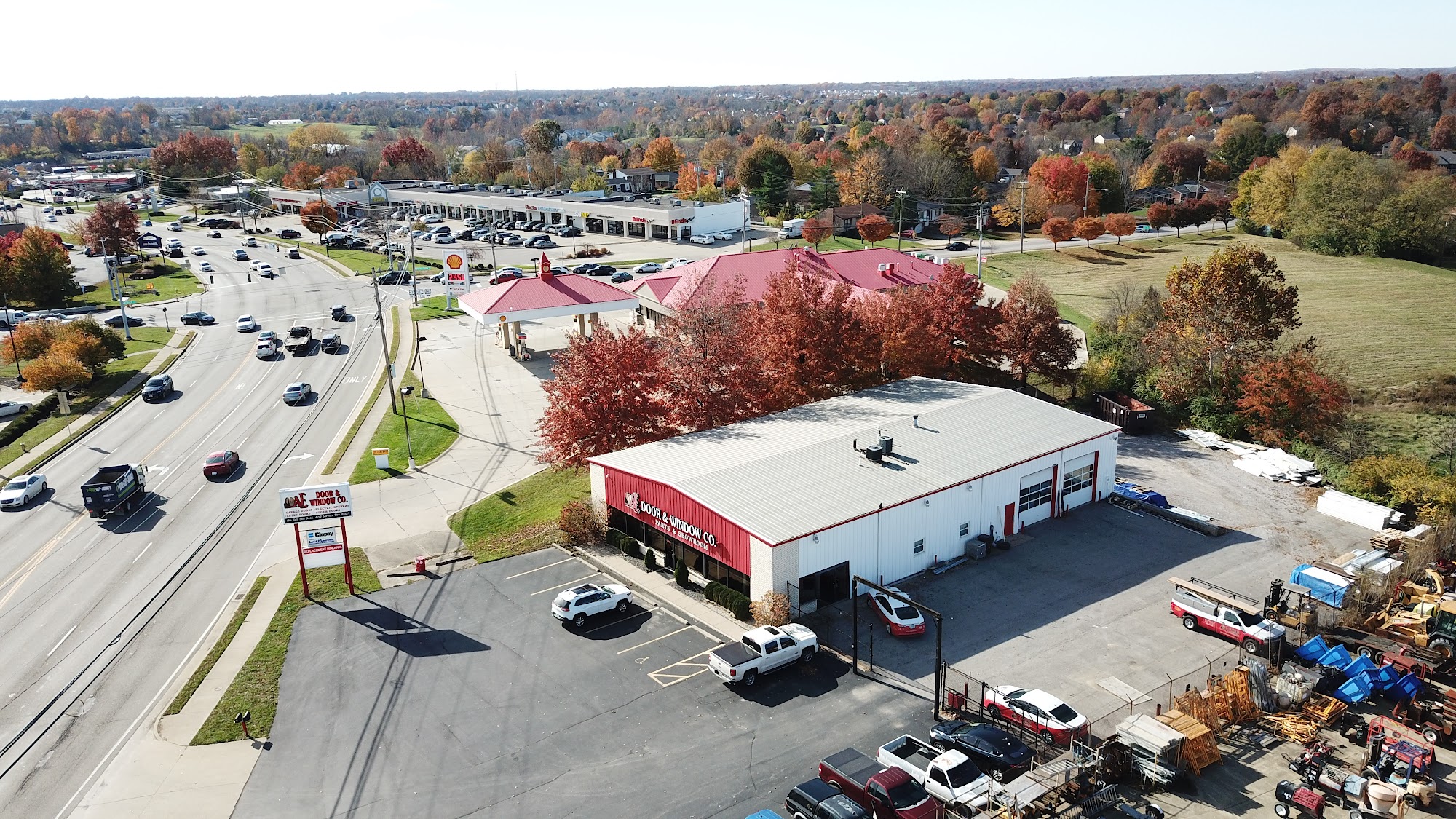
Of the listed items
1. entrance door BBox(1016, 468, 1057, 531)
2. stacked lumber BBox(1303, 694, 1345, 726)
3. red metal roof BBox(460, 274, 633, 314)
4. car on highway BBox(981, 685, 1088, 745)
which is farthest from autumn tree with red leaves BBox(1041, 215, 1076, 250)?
car on highway BBox(981, 685, 1088, 745)

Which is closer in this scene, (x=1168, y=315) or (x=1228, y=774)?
(x=1228, y=774)

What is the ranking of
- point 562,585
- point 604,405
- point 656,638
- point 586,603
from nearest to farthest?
point 656,638
point 586,603
point 562,585
point 604,405

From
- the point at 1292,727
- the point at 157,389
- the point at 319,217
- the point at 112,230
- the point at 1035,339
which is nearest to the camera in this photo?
the point at 1292,727

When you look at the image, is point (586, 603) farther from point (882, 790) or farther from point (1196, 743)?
point (1196, 743)

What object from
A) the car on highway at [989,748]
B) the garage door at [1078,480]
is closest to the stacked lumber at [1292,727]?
the car on highway at [989,748]

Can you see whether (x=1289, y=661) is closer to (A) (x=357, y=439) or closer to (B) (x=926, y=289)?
(B) (x=926, y=289)

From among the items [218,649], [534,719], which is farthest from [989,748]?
[218,649]

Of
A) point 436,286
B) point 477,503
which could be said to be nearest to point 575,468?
point 477,503
